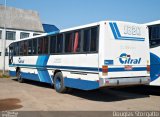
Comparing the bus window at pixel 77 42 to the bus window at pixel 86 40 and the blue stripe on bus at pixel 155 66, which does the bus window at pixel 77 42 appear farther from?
the blue stripe on bus at pixel 155 66

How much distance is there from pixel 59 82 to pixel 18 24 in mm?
Result: 32772

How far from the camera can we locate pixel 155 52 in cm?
1273

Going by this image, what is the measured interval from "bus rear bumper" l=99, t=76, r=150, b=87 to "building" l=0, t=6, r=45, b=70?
32.5 metres

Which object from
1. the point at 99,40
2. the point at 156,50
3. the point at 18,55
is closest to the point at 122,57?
the point at 99,40

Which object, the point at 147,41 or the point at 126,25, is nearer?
the point at 126,25

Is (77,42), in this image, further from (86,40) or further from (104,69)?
(104,69)

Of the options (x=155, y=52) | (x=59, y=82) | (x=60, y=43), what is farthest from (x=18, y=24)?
(x=155, y=52)

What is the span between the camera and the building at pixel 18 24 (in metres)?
42.7

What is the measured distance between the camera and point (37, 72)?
16703 millimetres

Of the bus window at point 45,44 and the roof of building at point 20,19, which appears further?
the roof of building at point 20,19

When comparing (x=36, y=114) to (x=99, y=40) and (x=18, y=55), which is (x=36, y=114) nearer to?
(x=99, y=40)

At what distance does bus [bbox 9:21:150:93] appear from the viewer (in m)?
10.8

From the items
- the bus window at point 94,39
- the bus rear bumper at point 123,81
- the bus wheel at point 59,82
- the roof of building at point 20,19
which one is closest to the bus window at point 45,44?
the bus wheel at point 59,82

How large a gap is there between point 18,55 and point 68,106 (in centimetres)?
1077
